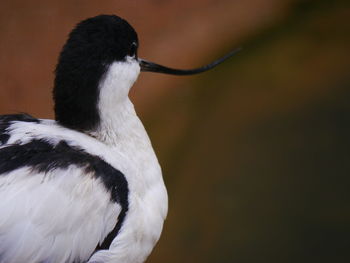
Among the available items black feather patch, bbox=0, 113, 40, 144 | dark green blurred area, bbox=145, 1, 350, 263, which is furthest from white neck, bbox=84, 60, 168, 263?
dark green blurred area, bbox=145, 1, 350, 263

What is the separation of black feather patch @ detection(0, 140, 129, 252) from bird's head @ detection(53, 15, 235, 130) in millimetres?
100

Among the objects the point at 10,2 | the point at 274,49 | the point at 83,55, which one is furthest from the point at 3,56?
the point at 274,49

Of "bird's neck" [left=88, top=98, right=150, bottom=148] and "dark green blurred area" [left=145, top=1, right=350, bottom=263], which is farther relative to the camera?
"dark green blurred area" [left=145, top=1, right=350, bottom=263]

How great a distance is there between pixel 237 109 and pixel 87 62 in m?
1.14

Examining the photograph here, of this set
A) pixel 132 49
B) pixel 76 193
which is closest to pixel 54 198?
pixel 76 193

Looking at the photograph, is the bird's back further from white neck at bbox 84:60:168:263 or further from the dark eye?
the dark eye

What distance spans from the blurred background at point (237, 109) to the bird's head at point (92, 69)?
0.70 metres

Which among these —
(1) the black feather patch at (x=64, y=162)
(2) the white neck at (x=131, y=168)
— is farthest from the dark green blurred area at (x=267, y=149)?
(1) the black feather patch at (x=64, y=162)

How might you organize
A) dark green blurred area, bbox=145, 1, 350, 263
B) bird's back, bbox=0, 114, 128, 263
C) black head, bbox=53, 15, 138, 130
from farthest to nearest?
1. dark green blurred area, bbox=145, 1, 350, 263
2. black head, bbox=53, 15, 138, 130
3. bird's back, bbox=0, 114, 128, 263

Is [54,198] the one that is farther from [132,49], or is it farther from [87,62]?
[132,49]

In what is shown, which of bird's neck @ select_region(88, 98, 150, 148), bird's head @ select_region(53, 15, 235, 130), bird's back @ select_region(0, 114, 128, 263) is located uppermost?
bird's head @ select_region(53, 15, 235, 130)

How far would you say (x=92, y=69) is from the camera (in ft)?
4.41

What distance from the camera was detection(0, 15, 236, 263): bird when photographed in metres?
1.23

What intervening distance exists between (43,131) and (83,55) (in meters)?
0.18
